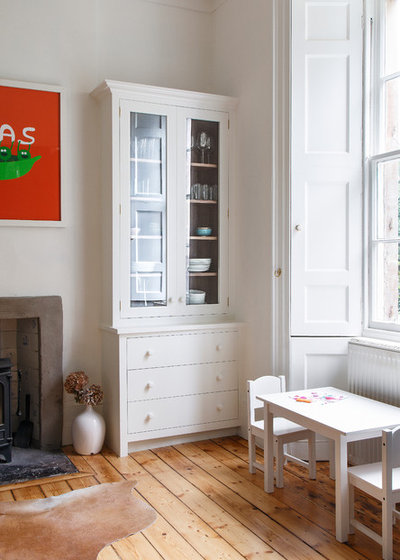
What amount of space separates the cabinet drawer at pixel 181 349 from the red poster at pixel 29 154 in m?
1.06

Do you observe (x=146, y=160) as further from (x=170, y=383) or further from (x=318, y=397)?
(x=318, y=397)

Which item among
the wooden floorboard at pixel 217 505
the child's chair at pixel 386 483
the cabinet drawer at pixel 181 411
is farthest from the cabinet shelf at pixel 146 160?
the child's chair at pixel 386 483

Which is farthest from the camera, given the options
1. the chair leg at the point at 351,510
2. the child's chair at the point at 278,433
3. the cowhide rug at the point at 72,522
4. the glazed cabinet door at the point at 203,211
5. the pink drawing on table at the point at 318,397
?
the glazed cabinet door at the point at 203,211

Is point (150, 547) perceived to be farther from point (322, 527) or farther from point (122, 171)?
point (122, 171)

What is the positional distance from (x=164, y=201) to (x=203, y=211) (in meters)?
0.31

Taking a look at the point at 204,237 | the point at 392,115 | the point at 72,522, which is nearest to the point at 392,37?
the point at 392,115

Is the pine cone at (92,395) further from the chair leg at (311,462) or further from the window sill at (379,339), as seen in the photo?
the window sill at (379,339)

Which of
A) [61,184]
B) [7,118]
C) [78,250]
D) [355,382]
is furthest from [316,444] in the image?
[7,118]

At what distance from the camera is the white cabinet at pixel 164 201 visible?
3.77 m

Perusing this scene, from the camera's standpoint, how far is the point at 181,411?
3.84 metres

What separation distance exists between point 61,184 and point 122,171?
449 mm

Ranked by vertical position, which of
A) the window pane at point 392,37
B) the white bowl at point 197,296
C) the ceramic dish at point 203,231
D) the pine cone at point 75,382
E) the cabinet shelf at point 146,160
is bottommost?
the pine cone at point 75,382

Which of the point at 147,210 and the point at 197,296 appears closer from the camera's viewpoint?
the point at 147,210

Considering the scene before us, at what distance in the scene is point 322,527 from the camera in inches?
104
